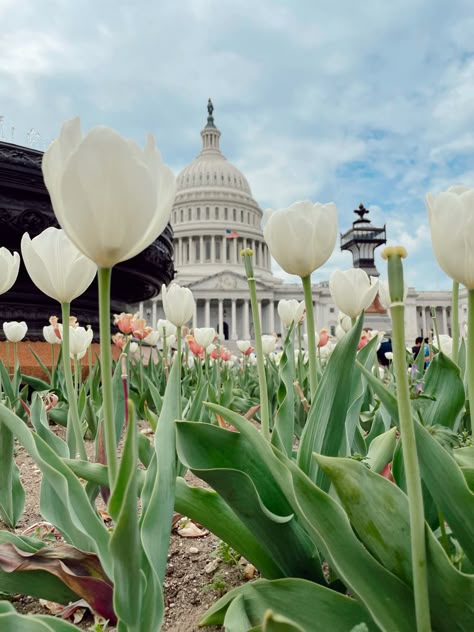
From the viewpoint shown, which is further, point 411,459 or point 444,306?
point 444,306

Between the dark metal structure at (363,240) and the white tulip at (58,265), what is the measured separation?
41981 millimetres

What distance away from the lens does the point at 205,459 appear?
858mm

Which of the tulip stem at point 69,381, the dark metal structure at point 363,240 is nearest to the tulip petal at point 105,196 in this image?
the tulip stem at point 69,381

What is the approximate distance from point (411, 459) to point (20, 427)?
603 mm

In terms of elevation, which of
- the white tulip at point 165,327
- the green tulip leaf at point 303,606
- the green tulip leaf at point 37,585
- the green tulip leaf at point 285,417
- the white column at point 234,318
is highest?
the white column at point 234,318

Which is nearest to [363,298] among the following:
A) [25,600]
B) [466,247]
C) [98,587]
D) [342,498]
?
[466,247]

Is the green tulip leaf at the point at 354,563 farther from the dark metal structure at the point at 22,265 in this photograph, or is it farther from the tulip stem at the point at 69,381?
the dark metal structure at the point at 22,265

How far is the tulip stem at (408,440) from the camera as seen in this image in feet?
1.76

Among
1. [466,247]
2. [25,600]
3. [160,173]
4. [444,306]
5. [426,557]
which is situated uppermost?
[444,306]

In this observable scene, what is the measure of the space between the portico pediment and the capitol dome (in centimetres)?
135

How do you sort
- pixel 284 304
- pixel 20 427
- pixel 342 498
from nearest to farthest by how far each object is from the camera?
1. pixel 342 498
2. pixel 20 427
3. pixel 284 304

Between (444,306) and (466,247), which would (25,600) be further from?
(444,306)

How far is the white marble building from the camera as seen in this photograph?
52062 millimetres

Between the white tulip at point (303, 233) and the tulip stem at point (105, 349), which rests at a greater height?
the white tulip at point (303, 233)
